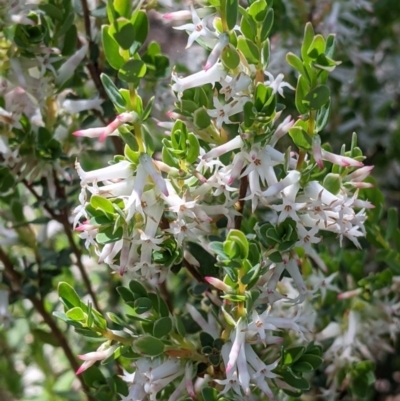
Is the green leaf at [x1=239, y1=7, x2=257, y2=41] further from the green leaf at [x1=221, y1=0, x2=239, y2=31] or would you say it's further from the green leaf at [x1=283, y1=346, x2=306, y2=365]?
the green leaf at [x1=283, y1=346, x2=306, y2=365]

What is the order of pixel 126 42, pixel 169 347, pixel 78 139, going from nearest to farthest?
pixel 126 42, pixel 169 347, pixel 78 139

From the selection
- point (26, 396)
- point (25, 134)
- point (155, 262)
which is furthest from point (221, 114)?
point (26, 396)

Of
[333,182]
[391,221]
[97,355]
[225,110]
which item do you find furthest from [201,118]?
[391,221]

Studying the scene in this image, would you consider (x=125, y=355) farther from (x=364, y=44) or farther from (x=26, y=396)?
(x=364, y=44)

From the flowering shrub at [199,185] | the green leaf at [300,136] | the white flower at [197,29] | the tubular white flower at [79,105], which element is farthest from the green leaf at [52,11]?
the green leaf at [300,136]

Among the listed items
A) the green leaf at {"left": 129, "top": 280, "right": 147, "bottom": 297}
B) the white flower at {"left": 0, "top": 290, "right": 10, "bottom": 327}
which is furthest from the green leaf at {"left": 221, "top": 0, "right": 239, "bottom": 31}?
the white flower at {"left": 0, "top": 290, "right": 10, "bottom": 327}

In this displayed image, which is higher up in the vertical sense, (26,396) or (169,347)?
(169,347)
